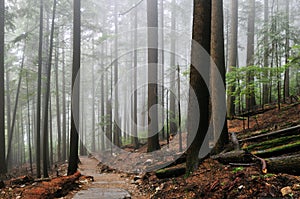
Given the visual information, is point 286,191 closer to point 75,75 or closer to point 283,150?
point 283,150

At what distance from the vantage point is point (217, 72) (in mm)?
8148

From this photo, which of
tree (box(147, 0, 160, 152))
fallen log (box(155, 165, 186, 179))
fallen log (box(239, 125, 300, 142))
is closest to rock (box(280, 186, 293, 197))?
fallen log (box(239, 125, 300, 142))

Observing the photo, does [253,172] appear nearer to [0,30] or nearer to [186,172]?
[186,172]

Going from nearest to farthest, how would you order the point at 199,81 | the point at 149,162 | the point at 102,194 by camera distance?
the point at 199,81
the point at 102,194
the point at 149,162

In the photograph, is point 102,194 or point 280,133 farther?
point 102,194

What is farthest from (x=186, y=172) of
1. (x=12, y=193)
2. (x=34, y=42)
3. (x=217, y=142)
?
(x=34, y=42)

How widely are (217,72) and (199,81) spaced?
2568 millimetres

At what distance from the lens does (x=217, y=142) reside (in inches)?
295

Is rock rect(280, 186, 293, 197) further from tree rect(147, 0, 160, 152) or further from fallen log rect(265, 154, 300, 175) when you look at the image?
tree rect(147, 0, 160, 152)

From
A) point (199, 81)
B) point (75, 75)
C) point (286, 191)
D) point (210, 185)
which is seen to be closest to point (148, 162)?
point (75, 75)

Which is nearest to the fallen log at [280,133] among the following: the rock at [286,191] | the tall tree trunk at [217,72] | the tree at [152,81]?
the tall tree trunk at [217,72]

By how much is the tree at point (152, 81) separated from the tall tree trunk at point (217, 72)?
4075 mm

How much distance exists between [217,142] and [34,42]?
16240 millimetres

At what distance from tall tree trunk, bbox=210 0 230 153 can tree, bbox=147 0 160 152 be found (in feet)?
13.4
